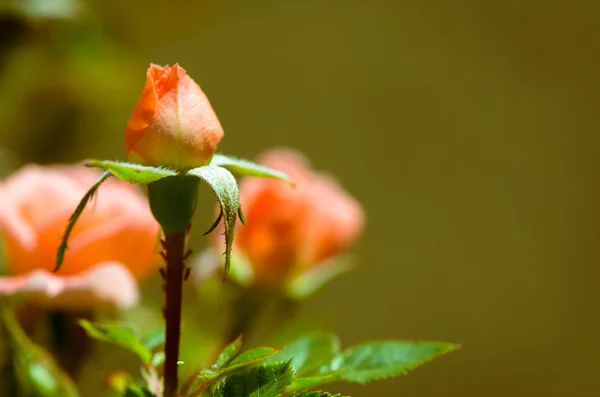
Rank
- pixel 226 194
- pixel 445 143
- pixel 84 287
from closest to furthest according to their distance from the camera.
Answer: pixel 226 194
pixel 84 287
pixel 445 143

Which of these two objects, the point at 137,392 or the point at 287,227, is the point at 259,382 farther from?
the point at 287,227

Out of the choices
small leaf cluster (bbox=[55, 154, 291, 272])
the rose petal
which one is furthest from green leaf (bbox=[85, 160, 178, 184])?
the rose petal

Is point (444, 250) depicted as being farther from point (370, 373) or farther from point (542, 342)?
point (370, 373)

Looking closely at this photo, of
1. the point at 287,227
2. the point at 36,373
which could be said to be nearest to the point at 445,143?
Result: the point at 287,227

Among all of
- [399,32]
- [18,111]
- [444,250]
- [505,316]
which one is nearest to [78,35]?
[18,111]

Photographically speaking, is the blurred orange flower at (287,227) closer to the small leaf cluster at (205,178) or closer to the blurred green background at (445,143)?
the small leaf cluster at (205,178)

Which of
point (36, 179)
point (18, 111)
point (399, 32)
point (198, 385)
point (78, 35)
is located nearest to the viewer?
point (198, 385)

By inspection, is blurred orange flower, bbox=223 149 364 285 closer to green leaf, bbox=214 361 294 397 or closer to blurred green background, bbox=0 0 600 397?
green leaf, bbox=214 361 294 397
